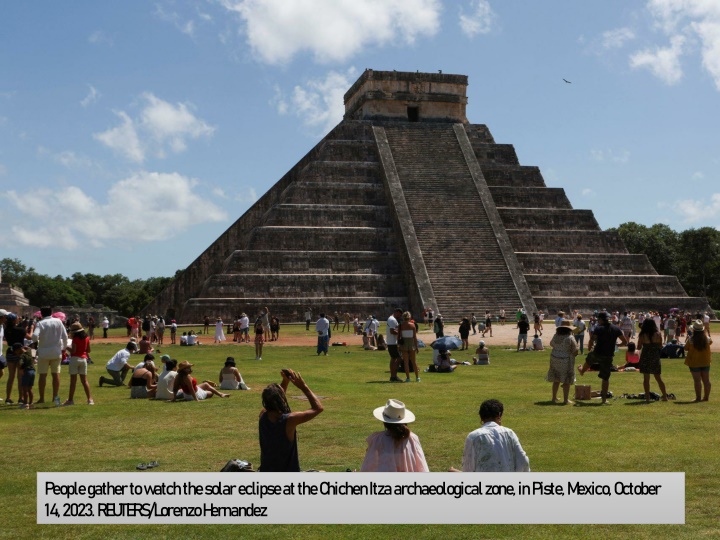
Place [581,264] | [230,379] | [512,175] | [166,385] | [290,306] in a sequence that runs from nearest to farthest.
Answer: [166,385] < [230,379] < [290,306] < [581,264] < [512,175]

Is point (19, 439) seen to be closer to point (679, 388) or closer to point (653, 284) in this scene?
point (679, 388)

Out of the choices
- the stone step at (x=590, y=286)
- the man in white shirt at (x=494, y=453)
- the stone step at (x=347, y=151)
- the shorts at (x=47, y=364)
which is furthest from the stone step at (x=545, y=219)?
the man in white shirt at (x=494, y=453)

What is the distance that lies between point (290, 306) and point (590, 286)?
16.2 m

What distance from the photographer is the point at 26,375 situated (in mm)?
13500

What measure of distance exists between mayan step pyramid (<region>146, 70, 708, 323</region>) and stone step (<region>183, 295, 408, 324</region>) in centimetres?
6

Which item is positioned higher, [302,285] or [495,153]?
[495,153]

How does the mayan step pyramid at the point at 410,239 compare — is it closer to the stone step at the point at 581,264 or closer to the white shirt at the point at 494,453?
the stone step at the point at 581,264

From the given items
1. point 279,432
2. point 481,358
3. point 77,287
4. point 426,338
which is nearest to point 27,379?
point 279,432

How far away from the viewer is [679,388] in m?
15.9

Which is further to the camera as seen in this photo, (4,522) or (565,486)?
(4,522)

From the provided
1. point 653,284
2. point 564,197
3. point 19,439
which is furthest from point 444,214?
point 19,439

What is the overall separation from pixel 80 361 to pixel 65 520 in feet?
27.5

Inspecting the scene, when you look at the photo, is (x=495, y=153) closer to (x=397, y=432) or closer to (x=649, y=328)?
(x=649, y=328)

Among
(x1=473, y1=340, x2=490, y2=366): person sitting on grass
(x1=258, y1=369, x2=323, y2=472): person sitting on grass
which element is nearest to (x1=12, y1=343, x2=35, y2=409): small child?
(x1=258, y1=369, x2=323, y2=472): person sitting on grass
